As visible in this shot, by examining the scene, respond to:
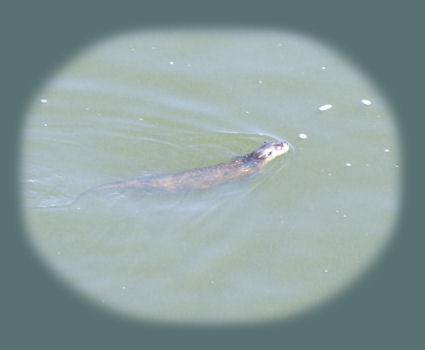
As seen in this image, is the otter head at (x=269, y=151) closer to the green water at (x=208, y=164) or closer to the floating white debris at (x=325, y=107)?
the green water at (x=208, y=164)

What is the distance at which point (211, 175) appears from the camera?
10711mm

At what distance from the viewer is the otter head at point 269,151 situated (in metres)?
11.1

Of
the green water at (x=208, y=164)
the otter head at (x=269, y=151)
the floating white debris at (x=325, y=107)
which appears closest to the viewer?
the green water at (x=208, y=164)

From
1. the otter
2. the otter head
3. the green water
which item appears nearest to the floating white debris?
the green water

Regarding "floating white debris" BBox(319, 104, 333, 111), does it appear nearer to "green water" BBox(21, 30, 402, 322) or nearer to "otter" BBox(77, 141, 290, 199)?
"green water" BBox(21, 30, 402, 322)

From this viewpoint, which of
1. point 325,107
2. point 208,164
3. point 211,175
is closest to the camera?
point 211,175

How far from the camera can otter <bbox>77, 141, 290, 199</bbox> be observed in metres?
10.4

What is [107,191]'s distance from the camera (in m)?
10.2

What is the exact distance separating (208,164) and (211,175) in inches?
15.8

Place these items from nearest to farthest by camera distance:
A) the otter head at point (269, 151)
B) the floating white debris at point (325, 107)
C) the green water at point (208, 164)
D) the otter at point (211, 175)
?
the green water at point (208, 164) < the otter at point (211, 175) < the otter head at point (269, 151) < the floating white debris at point (325, 107)

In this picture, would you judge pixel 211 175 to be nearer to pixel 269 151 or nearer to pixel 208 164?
pixel 208 164

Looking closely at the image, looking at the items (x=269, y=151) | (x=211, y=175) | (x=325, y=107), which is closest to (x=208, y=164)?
(x=211, y=175)

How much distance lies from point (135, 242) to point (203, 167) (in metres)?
1.95

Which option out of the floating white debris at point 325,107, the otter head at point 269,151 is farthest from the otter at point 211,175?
the floating white debris at point 325,107
